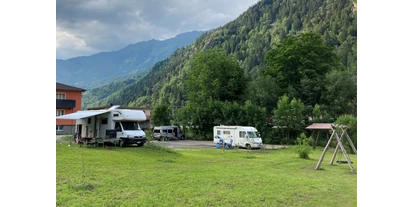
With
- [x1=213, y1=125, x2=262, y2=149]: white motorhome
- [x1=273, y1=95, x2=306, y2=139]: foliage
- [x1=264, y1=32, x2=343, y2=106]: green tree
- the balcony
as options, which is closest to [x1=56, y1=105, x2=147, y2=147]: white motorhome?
[x1=213, y1=125, x2=262, y2=149]: white motorhome

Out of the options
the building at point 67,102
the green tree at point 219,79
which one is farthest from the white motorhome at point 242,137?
the building at point 67,102

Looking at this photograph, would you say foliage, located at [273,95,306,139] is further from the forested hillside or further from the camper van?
the camper van

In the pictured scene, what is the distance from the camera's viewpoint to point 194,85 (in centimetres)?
3872

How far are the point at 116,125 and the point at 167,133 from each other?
1571cm

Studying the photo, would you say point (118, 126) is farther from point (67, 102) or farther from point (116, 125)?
point (67, 102)

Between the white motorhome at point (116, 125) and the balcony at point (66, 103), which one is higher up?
the balcony at point (66, 103)

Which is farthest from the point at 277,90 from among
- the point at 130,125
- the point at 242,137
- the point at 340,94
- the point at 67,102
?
the point at 67,102

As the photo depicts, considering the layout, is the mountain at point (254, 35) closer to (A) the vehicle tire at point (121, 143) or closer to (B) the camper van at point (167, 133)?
(B) the camper van at point (167, 133)

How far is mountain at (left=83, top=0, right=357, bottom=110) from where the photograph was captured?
71500 millimetres

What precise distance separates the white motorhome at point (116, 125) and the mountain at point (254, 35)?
46738mm

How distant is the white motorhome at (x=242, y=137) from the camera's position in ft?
71.7
